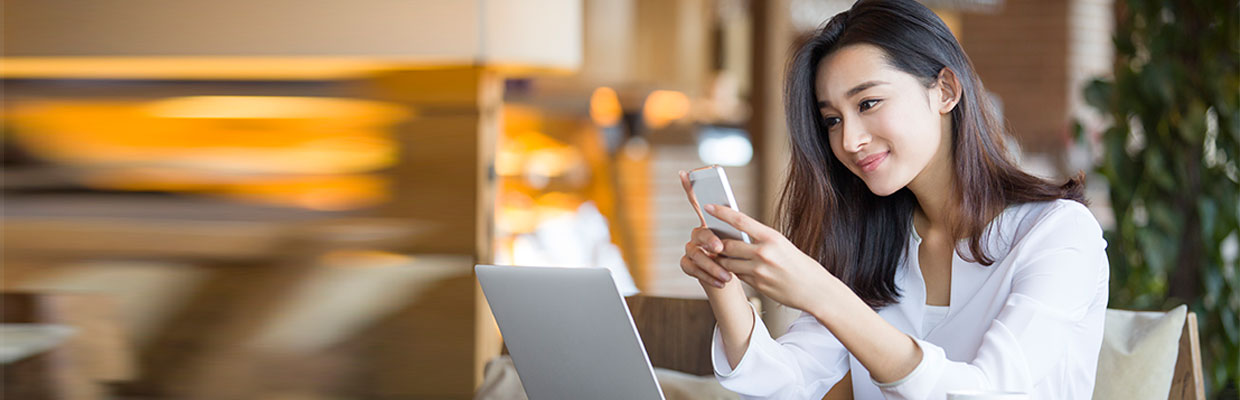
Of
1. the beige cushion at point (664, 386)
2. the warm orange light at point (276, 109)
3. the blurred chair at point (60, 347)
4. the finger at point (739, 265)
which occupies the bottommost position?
the blurred chair at point (60, 347)

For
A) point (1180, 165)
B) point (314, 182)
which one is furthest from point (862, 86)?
point (314, 182)

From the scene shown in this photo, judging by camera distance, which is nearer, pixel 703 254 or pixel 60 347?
pixel 703 254

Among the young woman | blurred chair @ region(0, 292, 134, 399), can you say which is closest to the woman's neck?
the young woman

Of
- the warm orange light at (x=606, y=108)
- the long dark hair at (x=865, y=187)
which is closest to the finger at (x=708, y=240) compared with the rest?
the long dark hair at (x=865, y=187)

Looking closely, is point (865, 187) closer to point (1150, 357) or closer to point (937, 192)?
point (937, 192)

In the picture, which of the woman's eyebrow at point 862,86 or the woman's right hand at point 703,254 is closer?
the woman's right hand at point 703,254

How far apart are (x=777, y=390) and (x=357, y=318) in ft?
5.56

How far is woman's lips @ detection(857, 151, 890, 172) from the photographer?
4.69 ft

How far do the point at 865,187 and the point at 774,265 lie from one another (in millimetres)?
567

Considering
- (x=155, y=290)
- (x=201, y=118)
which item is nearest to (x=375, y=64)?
(x=201, y=118)

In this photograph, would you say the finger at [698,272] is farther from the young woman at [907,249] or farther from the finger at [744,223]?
the finger at [744,223]

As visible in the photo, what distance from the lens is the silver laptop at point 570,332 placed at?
1.20 metres

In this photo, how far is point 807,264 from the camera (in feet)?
3.95

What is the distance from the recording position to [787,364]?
5.09 ft
